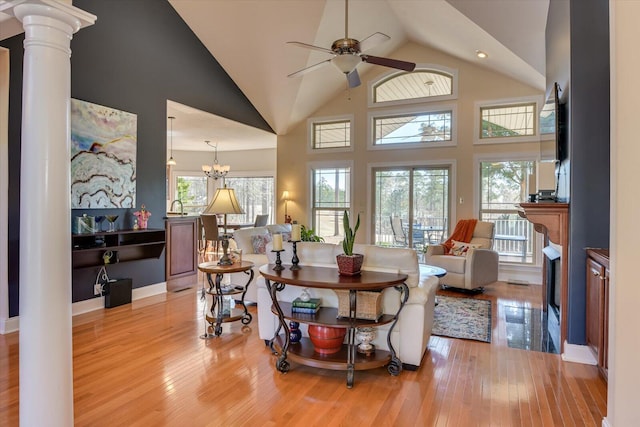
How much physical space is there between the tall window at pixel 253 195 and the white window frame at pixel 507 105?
20.0 feet

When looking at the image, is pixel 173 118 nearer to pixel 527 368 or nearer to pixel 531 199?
pixel 531 199

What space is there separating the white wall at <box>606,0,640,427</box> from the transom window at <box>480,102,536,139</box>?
4800 millimetres

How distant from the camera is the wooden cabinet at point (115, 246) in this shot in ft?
14.0

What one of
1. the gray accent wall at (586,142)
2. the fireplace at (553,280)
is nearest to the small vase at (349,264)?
the gray accent wall at (586,142)

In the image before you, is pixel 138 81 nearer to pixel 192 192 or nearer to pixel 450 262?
pixel 450 262

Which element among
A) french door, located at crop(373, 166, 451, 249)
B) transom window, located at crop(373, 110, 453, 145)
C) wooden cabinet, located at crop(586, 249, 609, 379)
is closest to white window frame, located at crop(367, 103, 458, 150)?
transom window, located at crop(373, 110, 453, 145)

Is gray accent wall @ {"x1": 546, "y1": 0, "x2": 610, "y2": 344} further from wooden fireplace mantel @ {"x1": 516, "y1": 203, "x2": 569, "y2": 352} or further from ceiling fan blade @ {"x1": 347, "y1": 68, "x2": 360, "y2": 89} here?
ceiling fan blade @ {"x1": 347, "y1": 68, "x2": 360, "y2": 89}

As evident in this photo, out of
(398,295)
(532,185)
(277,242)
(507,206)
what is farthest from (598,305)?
(507,206)

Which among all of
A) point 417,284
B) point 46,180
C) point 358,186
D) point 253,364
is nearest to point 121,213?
point 253,364

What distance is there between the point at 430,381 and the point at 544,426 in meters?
0.74

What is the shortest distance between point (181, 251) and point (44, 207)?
409cm

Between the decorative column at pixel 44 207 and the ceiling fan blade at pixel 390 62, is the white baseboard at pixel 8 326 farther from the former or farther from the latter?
the ceiling fan blade at pixel 390 62

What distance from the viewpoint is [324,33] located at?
228 inches

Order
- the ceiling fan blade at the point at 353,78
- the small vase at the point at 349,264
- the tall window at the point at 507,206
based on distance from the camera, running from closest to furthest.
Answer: the small vase at the point at 349,264 < the ceiling fan blade at the point at 353,78 < the tall window at the point at 507,206
